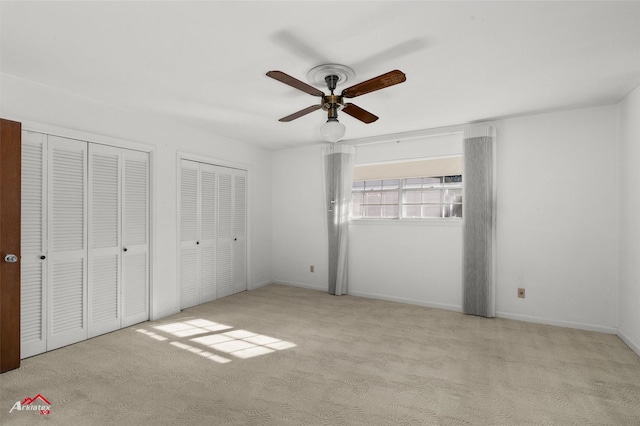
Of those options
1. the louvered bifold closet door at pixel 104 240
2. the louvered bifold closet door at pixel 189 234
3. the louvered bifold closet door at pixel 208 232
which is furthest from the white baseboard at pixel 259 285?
the louvered bifold closet door at pixel 104 240

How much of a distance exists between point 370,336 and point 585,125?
331cm

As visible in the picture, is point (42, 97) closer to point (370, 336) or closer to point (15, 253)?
point (15, 253)

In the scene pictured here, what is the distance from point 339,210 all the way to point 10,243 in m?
3.70

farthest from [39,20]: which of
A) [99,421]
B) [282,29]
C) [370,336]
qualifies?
[370,336]

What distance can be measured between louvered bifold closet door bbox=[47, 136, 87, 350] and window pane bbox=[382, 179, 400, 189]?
3734 mm

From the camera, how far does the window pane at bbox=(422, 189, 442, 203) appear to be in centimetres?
446

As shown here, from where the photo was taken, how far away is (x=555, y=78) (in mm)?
2729

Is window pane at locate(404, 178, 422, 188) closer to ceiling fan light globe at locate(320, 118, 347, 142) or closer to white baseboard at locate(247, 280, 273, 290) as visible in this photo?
ceiling fan light globe at locate(320, 118, 347, 142)

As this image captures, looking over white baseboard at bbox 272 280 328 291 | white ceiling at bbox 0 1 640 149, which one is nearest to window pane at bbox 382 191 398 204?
white ceiling at bbox 0 1 640 149

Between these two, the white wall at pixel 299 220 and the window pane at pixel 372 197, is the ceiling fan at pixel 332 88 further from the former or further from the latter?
the white wall at pixel 299 220

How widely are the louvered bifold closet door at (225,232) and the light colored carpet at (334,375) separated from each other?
1.08 m

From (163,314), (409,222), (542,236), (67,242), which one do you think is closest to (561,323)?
(542,236)

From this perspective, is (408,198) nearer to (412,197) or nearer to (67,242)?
(412,197)

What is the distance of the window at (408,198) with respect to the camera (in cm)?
438
